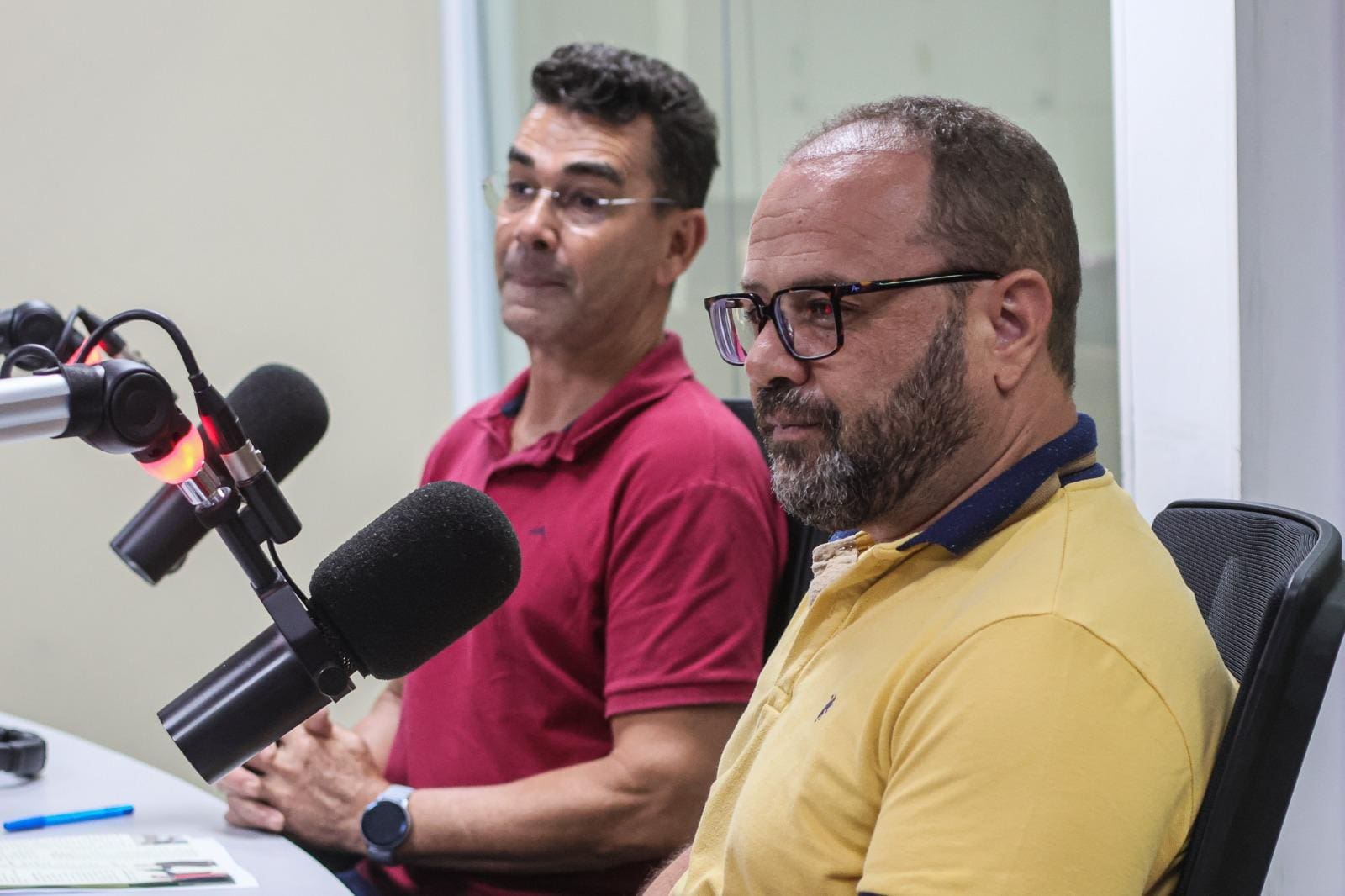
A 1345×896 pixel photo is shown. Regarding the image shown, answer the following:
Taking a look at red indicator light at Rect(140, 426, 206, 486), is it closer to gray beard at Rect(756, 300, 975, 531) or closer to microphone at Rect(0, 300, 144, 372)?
microphone at Rect(0, 300, 144, 372)

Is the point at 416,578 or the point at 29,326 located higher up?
the point at 29,326

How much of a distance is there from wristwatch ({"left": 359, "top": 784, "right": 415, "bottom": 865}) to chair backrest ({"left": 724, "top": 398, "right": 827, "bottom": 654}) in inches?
A: 18.7

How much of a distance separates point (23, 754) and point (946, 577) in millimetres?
1188

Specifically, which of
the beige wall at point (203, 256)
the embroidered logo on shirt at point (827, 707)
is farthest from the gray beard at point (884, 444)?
the beige wall at point (203, 256)

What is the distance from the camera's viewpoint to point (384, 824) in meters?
1.55

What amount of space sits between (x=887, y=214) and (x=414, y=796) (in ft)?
2.98

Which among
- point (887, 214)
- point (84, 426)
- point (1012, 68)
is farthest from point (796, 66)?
point (84, 426)

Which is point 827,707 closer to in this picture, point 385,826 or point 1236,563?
point 1236,563

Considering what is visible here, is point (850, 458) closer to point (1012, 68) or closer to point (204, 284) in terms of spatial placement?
point (1012, 68)

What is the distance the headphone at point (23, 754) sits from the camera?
1.62 m

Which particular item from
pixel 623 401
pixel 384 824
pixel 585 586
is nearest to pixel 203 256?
pixel 623 401

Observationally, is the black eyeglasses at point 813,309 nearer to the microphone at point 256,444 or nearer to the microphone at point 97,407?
the microphone at point 97,407

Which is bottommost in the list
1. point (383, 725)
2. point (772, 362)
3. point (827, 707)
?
point (383, 725)

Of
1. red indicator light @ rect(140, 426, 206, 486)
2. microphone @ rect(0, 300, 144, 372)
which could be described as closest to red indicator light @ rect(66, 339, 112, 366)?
microphone @ rect(0, 300, 144, 372)
